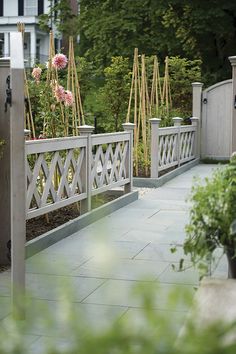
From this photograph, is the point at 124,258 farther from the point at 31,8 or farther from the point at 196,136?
the point at 31,8

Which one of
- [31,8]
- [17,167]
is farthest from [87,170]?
[31,8]

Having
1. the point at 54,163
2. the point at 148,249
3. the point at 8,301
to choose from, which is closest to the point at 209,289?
the point at 8,301

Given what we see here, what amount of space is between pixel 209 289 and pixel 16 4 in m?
45.1

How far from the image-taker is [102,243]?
1.38 meters

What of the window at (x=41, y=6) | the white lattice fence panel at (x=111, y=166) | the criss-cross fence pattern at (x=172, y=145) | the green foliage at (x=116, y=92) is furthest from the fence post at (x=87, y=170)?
the window at (x=41, y=6)

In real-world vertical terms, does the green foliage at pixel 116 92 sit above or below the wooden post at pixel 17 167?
above

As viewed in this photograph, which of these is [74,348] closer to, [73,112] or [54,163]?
[54,163]

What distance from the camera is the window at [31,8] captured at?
45.0 metres

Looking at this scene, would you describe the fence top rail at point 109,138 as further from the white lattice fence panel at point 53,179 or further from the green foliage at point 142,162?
the green foliage at point 142,162

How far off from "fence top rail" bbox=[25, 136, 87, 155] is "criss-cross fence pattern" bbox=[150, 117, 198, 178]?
366 cm

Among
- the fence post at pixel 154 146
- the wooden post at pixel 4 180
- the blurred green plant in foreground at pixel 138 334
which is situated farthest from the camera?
the fence post at pixel 154 146

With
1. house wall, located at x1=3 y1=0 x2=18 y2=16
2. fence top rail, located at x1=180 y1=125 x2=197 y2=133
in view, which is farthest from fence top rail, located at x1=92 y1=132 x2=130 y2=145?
house wall, located at x1=3 y1=0 x2=18 y2=16

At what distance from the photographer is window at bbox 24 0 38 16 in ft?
148

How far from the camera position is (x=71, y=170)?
700cm
